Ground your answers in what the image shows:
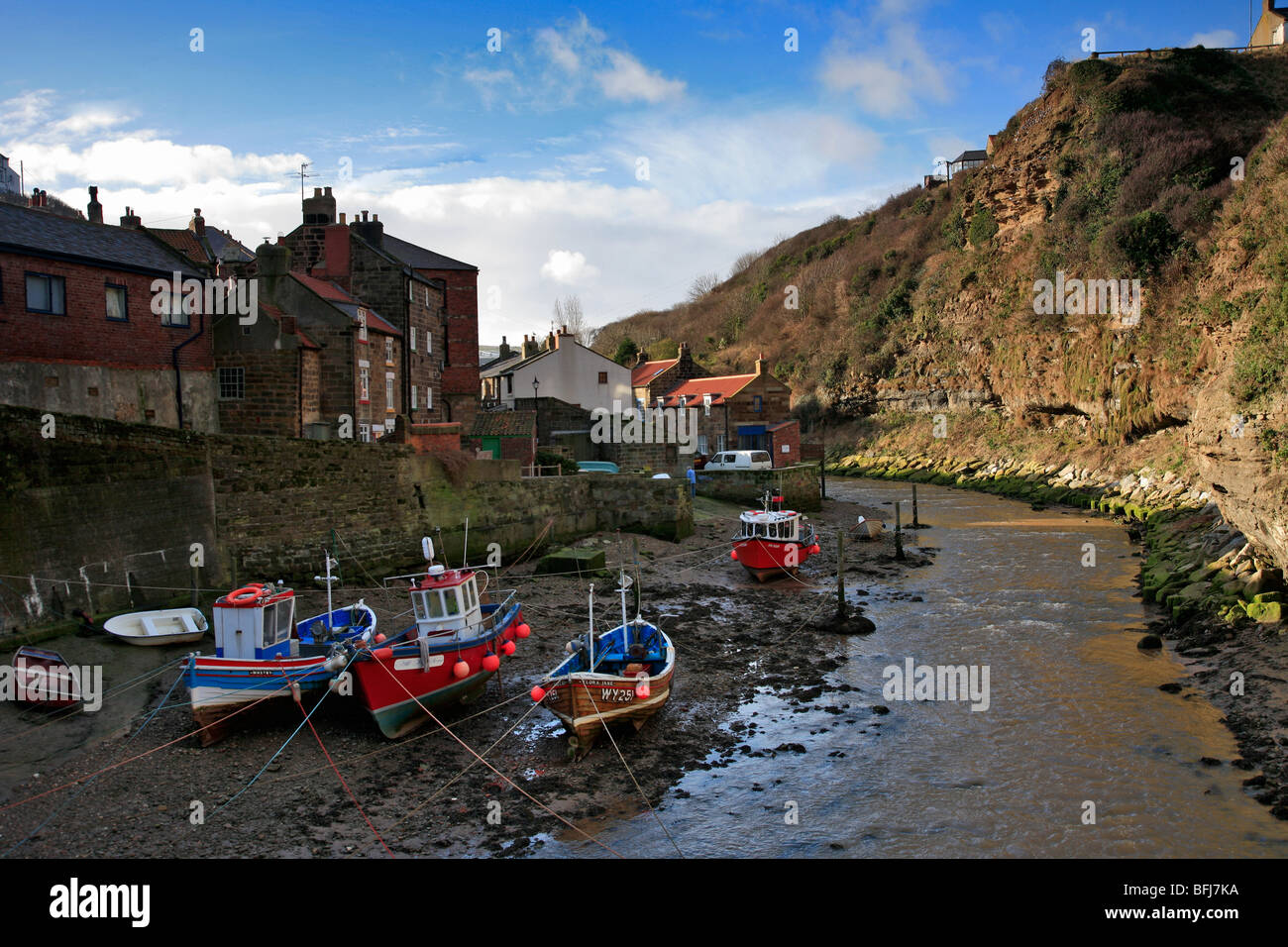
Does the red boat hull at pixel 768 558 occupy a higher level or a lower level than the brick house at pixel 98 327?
lower

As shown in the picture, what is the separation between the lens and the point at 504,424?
119ft

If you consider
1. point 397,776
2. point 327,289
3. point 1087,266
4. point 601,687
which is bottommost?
point 397,776

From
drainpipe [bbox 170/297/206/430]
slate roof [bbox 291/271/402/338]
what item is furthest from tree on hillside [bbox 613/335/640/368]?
drainpipe [bbox 170/297/206/430]

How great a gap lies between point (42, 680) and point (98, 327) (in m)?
12.5

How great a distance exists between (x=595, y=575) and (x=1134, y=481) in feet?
96.8

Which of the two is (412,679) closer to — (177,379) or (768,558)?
(177,379)

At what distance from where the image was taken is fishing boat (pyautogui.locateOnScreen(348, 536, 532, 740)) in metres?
14.6

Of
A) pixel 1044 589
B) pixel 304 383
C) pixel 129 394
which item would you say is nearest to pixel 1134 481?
pixel 1044 589

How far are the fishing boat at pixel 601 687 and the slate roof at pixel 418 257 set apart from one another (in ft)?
97.7

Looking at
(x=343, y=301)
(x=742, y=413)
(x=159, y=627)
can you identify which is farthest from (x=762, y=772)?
(x=742, y=413)

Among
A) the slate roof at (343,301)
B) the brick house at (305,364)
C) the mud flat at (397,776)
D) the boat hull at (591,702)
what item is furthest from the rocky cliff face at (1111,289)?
the slate roof at (343,301)

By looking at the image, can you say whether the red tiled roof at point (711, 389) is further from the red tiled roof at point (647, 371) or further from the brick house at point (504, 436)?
the brick house at point (504, 436)

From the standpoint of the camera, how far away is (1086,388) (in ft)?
164

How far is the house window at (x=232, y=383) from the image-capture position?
26.2 m
